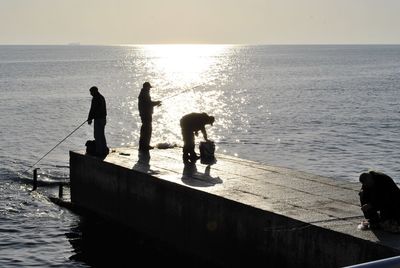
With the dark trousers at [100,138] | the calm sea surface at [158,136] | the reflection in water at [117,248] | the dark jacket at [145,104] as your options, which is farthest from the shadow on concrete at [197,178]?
the dark jacket at [145,104]

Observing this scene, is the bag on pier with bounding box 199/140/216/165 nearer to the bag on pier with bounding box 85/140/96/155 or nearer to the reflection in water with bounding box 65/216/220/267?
the reflection in water with bounding box 65/216/220/267

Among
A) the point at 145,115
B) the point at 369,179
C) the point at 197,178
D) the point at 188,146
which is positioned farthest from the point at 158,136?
the point at 369,179

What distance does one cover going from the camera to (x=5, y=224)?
52.3 feet

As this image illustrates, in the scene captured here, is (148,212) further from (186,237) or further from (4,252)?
(4,252)

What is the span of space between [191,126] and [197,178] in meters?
2.04

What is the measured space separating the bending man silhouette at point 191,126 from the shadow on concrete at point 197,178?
1.85 ft

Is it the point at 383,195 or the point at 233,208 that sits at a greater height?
the point at 383,195

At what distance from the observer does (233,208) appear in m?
11.1

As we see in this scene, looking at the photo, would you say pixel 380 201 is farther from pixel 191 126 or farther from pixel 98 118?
pixel 98 118

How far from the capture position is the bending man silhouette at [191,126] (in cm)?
1493

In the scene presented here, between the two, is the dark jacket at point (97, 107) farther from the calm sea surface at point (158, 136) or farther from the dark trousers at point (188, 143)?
the calm sea surface at point (158, 136)

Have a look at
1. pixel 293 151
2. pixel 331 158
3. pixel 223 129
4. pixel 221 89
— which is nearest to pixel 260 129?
pixel 223 129

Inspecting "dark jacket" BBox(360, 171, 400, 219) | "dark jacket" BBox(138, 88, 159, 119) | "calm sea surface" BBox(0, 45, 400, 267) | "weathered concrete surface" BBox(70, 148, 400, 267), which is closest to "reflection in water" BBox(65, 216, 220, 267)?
"calm sea surface" BBox(0, 45, 400, 267)

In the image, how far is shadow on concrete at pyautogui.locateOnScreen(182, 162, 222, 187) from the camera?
1269 centimetres
